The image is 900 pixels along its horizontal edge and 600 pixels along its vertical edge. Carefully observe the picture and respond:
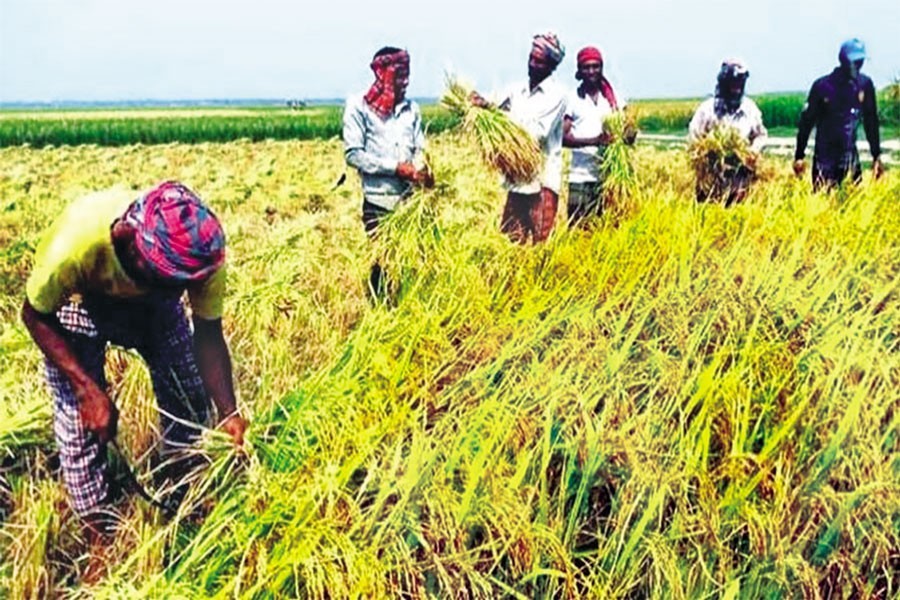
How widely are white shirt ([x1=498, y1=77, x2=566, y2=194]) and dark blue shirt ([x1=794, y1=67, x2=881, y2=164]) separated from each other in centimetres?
169

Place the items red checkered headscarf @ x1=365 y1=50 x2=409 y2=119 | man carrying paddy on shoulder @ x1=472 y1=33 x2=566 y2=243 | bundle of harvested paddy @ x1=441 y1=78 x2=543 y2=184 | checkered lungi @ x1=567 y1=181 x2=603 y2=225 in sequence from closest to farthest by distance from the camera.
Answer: red checkered headscarf @ x1=365 y1=50 x2=409 y2=119 < bundle of harvested paddy @ x1=441 y1=78 x2=543 y2=184 < man carrying paddy on shoulder @ x1=472 y1=33 x2=566 y2=243 < checkered lungi @ x1=567 y1=181 x2=603 y2=225

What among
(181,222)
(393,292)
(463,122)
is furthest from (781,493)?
(463,122)

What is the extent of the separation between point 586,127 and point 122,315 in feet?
11.1

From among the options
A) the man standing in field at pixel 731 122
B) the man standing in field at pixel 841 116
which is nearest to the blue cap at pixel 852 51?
the man standing in field at pixel 841 116

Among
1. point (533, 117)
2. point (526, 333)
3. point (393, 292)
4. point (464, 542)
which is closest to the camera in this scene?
point (464, 542)

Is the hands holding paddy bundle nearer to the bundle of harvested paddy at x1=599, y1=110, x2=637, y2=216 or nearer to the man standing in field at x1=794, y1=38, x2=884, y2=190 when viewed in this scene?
the bundle of harvested paddy at x1=599, y1=110, x2=637, y2=216

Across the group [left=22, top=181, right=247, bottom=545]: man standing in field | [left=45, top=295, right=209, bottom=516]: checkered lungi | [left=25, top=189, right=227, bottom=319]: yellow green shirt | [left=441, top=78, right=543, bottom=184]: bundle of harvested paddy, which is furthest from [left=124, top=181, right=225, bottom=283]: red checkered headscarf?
[left=441, top=78, right=543, bottom=184]: bundle of harvested paddy

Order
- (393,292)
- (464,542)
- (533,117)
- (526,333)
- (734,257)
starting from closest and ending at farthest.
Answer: (464,542) → (526,333) → (734,257) → (393,292) → (533,117)

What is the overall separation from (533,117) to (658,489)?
3342 millimetres

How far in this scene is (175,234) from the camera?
246 cm

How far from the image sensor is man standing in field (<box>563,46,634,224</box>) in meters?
5.70

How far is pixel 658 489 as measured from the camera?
2408 mm

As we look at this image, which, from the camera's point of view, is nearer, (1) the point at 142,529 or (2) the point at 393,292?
(1) the point at 142,529

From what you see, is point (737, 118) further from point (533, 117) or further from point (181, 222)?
point (181, 222)
